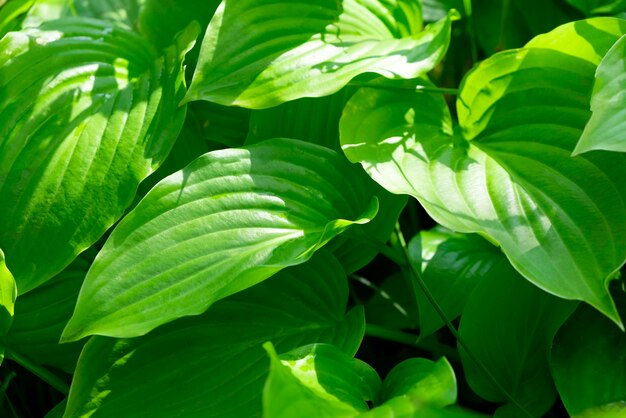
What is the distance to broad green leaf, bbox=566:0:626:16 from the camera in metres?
1.25

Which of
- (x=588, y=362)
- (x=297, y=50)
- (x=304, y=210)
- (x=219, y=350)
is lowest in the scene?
(x=588, y=362)

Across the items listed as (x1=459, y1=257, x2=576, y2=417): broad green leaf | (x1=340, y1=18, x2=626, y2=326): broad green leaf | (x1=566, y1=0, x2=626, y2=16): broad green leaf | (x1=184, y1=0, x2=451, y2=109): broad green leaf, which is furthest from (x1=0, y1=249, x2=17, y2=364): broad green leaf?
(x1=566, y1=0, x2=626, y2=16): broad green leaf

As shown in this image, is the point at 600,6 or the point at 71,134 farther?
the point at 600,6

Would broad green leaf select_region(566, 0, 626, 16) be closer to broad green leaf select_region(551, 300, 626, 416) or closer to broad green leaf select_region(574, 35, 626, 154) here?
broad green leaf select_region(574, 35, 626, 154)

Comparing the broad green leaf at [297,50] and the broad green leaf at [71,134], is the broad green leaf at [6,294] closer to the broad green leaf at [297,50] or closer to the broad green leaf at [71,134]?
the broad green leaf at [71,134]

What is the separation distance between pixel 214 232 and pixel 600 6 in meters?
0.85

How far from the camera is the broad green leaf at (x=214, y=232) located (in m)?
0.84

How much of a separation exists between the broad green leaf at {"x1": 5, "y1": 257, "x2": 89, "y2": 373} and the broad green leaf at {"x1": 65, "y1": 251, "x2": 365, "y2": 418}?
0.14 metres

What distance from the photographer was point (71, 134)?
1.01m

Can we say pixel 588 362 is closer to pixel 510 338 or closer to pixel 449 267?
pixel 510 338

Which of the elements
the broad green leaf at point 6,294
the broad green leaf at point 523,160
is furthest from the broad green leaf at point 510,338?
the broad green leaf at point 6,294

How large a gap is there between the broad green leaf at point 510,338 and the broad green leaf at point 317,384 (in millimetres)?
185

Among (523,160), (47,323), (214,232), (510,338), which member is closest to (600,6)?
(523,160)

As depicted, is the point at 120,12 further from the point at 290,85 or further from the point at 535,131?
the point at 535,131
